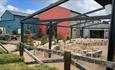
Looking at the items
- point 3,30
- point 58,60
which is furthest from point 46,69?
point 3,30

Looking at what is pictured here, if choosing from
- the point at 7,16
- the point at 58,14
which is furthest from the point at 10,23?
the point at 58,14

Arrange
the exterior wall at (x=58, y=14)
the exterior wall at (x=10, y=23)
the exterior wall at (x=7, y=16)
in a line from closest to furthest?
the exterior wall at (x=10, y=23), the exterior wall at (x=7, y=16), the exterior wall at (x=58, y=14)

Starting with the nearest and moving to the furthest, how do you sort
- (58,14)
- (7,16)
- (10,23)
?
(10,23) < (7,16) < (58,14)

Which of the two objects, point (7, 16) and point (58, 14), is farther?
point (58, 14)

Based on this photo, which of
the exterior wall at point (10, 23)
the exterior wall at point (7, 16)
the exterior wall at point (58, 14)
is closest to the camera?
the exterior wall at point (10, 23)

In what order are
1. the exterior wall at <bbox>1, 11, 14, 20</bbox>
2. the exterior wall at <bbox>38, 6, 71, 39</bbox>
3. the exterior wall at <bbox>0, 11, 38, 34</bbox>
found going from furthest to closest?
the exterior wall at <bbox>38, 6, 71, 39</bbox> → the exterior wall at <bbox>1, 11, 14, 20</bbox> → the exterior wall at <bbox>0, 11, 38, 34</bbox>

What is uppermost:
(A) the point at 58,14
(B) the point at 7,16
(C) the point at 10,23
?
(A) the point at 58,14

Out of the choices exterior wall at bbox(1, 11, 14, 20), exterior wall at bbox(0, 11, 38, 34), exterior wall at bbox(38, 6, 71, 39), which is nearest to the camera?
exterior wall at bbox(0, 11, 38, 34)

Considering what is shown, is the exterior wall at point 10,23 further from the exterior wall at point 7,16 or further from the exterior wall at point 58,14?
the exterior wall at point 58,14

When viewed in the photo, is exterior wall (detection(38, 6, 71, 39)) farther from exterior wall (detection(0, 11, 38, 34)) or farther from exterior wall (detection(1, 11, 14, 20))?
exterior wall (detection(1, 11, 14, 20))

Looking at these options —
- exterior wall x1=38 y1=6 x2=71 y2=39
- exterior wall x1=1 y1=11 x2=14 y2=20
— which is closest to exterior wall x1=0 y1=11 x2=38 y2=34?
exterior wall x1=1 y1=11 x2=14 y2=20

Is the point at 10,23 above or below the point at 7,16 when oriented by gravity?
below

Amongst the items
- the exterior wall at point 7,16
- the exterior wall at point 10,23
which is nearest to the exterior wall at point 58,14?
the exterior wall at point 10,23

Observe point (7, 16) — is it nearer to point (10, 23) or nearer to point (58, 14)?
point (10, 23)
